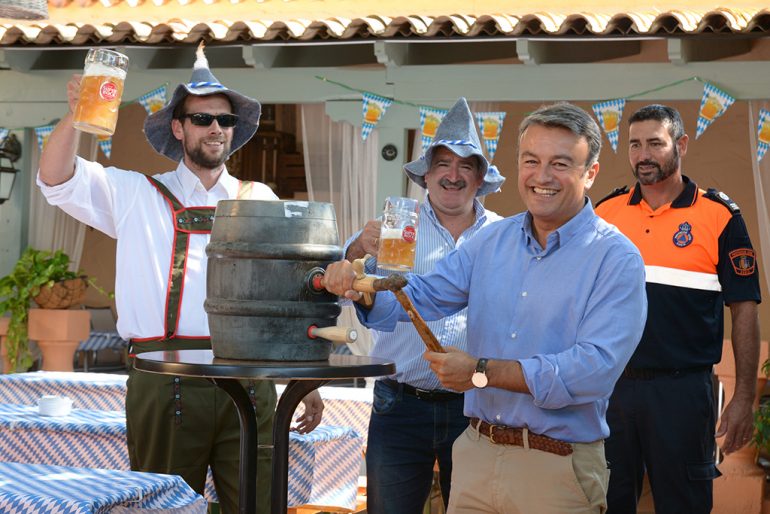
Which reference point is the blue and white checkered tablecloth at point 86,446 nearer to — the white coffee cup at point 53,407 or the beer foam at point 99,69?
→ the white coffee cup at point 53,407

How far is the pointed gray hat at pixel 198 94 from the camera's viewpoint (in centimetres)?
385

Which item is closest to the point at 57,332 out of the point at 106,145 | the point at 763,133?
the point at 106,145

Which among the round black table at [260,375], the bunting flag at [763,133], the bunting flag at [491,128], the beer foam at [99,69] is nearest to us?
the round black table at [260,375]

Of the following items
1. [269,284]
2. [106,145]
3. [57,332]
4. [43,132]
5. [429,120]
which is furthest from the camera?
[43,132]

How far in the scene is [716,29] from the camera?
7.46 meters

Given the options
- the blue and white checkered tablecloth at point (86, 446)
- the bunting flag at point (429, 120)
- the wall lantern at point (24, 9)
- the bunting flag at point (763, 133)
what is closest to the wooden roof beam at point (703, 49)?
the bunting flag at point (763, 133)

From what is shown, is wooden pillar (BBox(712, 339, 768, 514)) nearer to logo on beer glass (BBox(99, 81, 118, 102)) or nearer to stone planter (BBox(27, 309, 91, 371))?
logo on beer glass (BBox(99, 81, 118, 102))

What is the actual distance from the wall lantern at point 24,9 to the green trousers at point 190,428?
116 cm

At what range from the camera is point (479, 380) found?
2.94 meters

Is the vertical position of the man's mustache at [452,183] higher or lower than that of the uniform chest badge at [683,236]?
higher

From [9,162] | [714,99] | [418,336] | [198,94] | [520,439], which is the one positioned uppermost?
[714,99]

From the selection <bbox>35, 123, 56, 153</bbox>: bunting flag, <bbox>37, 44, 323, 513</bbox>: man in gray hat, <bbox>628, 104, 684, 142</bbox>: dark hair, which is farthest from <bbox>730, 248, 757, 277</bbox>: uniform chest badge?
<bbox>35, 123, 56, 153</bbox>: bunting flag

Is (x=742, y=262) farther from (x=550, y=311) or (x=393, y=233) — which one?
(x=393, y=233)

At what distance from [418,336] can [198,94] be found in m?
1.09
